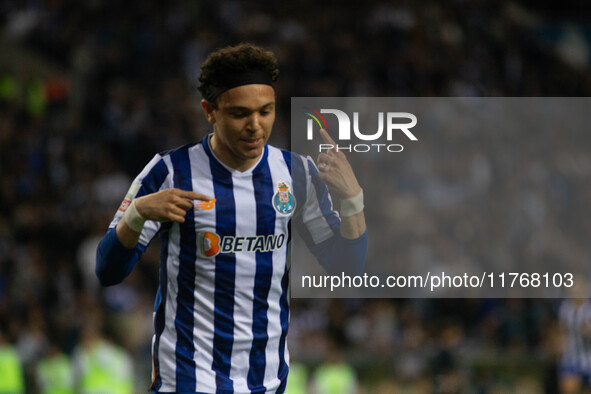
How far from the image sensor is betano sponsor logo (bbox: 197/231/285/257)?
11.8 ft

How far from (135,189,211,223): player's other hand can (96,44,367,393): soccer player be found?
0.36ft

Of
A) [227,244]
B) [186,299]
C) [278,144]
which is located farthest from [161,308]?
[278,144]

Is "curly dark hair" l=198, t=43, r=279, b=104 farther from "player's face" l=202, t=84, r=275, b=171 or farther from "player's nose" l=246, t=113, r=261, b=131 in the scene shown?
"player's nose" l=246, t=113, r=261, b=131

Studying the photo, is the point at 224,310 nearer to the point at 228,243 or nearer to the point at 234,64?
the point at 228,243

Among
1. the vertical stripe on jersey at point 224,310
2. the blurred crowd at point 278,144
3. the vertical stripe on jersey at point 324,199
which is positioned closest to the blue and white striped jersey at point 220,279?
the vertical stripe on jersey at point 224,310

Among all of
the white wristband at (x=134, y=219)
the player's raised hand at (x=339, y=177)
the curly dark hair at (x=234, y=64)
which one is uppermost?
the curly dark hair at (x=234, y=64)

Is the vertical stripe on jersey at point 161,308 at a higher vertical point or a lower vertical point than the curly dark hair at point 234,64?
lower

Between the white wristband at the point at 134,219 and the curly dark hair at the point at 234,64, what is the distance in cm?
57

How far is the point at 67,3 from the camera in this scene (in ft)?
56.0

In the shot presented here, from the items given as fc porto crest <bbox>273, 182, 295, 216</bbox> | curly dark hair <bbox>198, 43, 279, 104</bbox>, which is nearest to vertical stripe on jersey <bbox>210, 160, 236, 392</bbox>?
fc porto crest <bbox>273, 182, 295, 216</bbox>

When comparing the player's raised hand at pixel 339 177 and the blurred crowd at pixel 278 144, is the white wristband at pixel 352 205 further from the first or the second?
the blurred crowd at pixel 278 144

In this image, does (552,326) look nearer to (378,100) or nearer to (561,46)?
(378,100)

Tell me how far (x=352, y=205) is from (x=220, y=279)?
23.8 inches

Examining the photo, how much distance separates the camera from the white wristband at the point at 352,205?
3676mm
